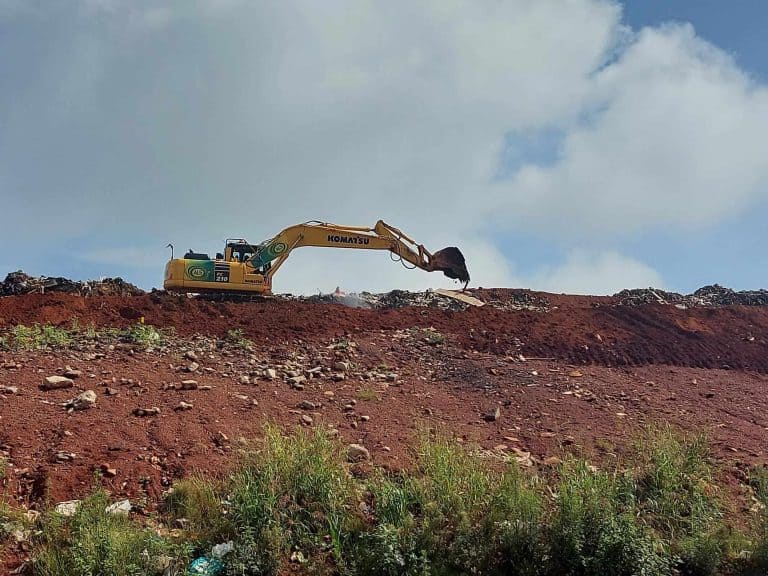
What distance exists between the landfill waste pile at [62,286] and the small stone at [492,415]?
1035cm

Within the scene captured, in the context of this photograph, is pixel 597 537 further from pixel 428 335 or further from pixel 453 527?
pixel 428 335

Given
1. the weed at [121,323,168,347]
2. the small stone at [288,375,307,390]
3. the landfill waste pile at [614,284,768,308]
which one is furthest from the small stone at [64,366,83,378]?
the landfill waste pile at [614,284,768,308]

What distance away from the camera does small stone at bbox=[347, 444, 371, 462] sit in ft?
18.8

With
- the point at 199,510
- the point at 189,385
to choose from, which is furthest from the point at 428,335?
the point at 199,510

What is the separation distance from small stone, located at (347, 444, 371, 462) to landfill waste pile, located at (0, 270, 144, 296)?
35.3ft

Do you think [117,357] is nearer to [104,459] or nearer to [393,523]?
[104,459]

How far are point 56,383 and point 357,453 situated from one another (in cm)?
321

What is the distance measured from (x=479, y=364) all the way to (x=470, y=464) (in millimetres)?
4706

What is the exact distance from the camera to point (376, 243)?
15688mm

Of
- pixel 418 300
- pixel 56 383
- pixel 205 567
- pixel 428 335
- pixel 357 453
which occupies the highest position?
pixel 418 300

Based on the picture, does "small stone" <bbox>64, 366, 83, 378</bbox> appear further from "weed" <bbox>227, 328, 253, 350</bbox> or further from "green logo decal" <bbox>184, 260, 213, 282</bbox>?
"green logo decal" <bbox>184, 260, 213, 282</bbox>

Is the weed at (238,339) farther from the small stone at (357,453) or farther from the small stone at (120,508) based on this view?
the small stone at (120,508)

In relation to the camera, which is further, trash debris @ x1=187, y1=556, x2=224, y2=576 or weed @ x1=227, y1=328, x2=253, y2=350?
weed @ x1=227, y1=328, x2=253, y2=350

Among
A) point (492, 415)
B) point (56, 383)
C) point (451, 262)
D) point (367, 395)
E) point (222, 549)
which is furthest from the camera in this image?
point (451, 262)
